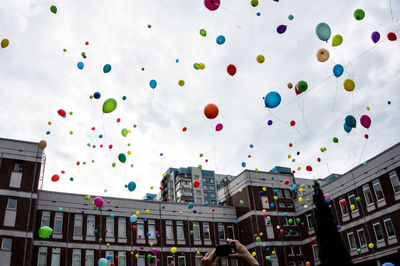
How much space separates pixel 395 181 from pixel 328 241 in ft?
33.5

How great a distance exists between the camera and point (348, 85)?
1201cm

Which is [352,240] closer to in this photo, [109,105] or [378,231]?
[378,231]

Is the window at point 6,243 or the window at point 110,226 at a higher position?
the window at point 110,226

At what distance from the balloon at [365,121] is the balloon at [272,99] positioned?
4.10 metres

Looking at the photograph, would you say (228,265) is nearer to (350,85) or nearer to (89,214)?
(89,214)

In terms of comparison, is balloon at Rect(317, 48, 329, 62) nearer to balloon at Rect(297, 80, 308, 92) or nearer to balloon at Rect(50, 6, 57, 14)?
balloon at Rect(297, 80, 308, 92)

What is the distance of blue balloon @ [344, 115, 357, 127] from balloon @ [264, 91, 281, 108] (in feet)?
10.5

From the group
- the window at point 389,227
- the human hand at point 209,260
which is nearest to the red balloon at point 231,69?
the human hand at point 209,260

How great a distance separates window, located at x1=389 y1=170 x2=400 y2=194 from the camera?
21.9 meters

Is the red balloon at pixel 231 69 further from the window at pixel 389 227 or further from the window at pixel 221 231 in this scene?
the window at pixel 221 231

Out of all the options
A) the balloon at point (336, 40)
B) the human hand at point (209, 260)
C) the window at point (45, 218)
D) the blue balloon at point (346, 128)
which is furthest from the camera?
the window at point (45, 218)

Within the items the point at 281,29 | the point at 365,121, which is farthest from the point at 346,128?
the point at 281,29

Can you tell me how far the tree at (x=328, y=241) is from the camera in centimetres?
1405

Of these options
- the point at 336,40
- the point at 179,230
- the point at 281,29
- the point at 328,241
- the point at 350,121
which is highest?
the point at 281,29
